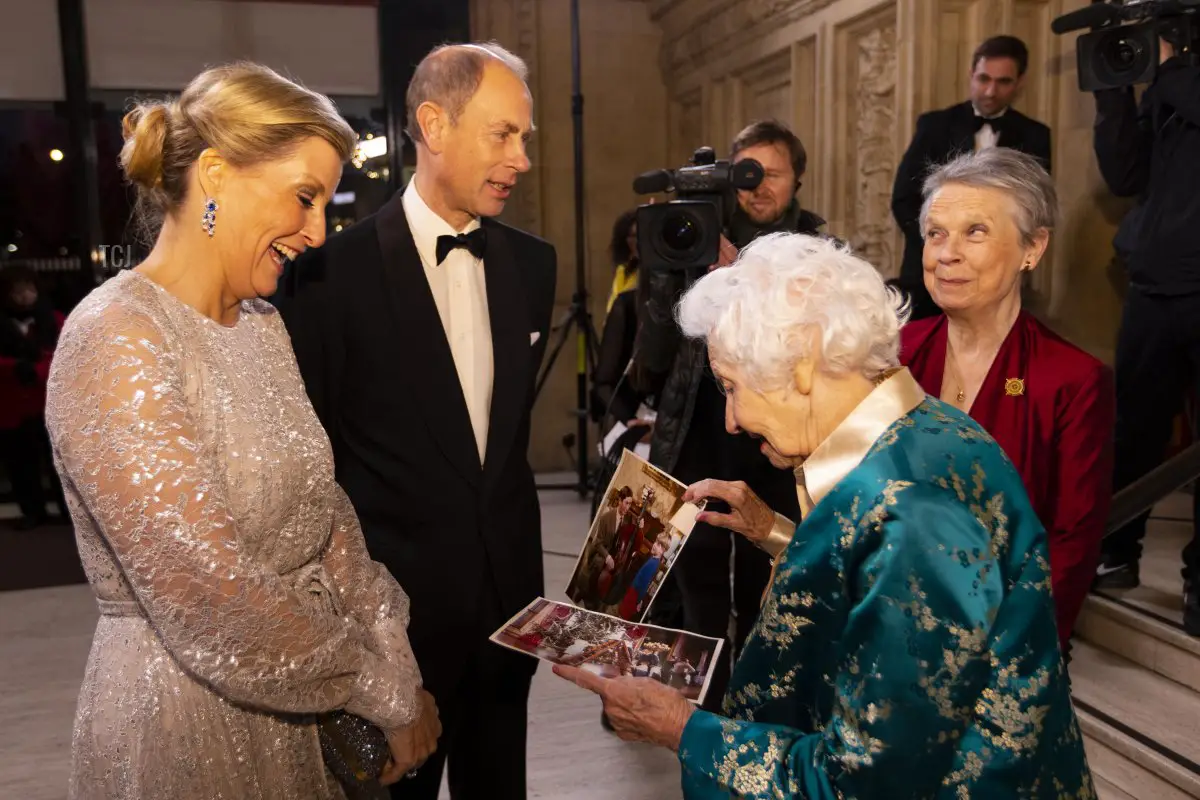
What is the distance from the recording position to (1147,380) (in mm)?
3188

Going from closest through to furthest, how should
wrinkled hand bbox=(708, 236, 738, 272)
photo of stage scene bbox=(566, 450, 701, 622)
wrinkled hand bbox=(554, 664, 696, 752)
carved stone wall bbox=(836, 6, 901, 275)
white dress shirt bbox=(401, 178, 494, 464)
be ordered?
wrinkled hand bbox=(554, 664, 696, 752), photo of stage scene bbox=(566, 450, 701, 622), white dress shirt bbox=(401, 178, 494, 464), wrinkled hand bbox=(708, 236, 738, 272), carved stone wall bbox=(836, 6, 901, 275)

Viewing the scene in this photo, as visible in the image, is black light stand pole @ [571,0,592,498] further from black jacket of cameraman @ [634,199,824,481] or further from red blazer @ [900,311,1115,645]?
red blazer @ [900,311,1115,645]

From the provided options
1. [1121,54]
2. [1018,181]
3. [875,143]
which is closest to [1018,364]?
[1018,181]

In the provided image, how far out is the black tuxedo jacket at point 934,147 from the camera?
12.4ft

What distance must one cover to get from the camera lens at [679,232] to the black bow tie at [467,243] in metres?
0.64

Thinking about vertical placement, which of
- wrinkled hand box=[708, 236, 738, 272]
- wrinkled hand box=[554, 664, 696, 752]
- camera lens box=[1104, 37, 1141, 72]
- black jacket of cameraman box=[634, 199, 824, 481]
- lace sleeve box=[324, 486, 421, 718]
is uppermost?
camera lens box=[1104, 37, 1141, 72]

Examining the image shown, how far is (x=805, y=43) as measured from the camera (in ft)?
17.7

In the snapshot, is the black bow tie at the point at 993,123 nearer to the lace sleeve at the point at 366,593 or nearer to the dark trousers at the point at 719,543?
the dark trousers at the point at 719,543

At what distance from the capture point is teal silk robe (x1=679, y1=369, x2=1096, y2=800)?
1.03 meters

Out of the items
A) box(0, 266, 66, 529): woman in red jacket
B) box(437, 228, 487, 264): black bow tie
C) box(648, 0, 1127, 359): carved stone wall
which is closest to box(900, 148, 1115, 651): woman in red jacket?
box(437, 228, 487, 264): black bow tie

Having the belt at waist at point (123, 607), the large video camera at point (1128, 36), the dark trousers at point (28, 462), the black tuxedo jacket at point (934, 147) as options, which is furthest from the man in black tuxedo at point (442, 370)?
the dark trousers at point (28, 462)

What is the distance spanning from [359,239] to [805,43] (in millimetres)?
4229

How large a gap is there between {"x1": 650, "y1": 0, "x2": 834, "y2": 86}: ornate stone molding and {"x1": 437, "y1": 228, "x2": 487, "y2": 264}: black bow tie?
3863mm

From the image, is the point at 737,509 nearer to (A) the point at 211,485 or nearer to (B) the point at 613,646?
(B) the point at 613,646
